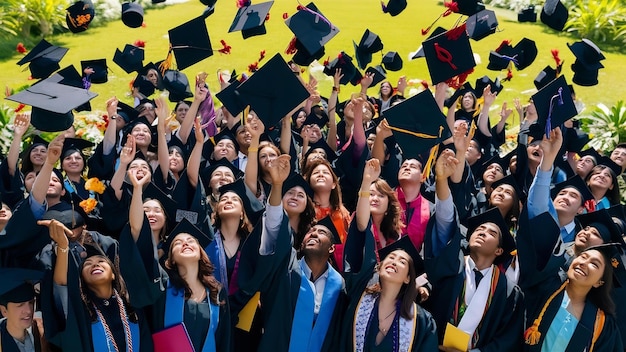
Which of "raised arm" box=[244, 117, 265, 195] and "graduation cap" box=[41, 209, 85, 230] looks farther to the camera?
"raised arm" box=[244, 117, 265, 195]

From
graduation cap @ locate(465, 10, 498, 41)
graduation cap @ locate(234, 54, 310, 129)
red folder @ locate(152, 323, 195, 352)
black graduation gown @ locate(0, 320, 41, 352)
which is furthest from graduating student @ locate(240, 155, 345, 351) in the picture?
graduation cap @ locate(465, 10, 498, 41)

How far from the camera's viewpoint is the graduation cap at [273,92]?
464cm

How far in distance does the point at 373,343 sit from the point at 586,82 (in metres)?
4.36

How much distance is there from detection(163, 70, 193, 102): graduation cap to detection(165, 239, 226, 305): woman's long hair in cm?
387

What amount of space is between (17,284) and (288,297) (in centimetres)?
152

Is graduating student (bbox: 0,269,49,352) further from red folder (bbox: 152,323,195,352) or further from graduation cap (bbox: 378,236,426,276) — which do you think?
graduation cap (bbox: 378,236,426,276)

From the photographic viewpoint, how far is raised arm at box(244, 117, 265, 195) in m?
4.29

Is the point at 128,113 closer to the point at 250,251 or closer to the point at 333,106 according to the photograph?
the point at 333,106

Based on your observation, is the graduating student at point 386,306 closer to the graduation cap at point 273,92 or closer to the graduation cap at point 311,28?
the graduation cap at point 273,92

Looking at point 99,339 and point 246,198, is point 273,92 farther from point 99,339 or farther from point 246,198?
point 99,339

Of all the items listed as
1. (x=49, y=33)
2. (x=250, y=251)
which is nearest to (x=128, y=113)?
(x=250, y=251)

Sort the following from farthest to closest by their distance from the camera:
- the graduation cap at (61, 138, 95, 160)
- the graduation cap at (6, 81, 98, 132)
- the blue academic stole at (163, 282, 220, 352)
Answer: the graduation cap at (61, 138, 95, 160) → the graduation cap at (6, 81, 98, 132) → the blue academic stole at (163, 282, 220, 352)

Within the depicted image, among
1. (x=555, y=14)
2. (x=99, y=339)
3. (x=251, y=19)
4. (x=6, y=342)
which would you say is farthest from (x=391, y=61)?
(x=6, y=342)

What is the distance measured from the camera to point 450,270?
379cm
